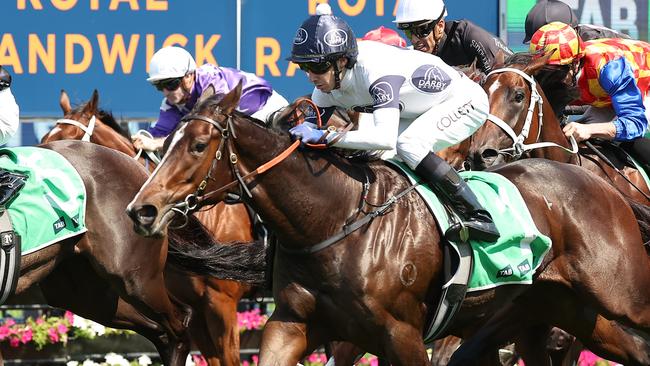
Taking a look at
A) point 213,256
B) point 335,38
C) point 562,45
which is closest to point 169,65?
point 213,256

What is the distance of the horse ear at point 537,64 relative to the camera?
6906 millimetres

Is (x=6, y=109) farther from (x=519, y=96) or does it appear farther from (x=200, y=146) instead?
(x=519, y=96)

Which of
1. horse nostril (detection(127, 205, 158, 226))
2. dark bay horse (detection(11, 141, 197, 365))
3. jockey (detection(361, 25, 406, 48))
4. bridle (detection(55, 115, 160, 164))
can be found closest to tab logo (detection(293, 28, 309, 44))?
horse nostril (detection(127, 205, 158, 226))

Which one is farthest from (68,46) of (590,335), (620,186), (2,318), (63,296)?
(590,335)

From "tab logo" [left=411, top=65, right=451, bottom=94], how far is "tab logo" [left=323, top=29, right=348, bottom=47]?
394mm

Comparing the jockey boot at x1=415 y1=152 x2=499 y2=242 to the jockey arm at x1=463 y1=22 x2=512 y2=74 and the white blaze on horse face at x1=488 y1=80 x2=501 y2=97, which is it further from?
the jockey arm at x1=463 y1=22 x2=512 y2=74

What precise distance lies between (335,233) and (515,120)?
181 cm

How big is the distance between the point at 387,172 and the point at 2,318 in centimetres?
442

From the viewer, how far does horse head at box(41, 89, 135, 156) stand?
26.1 ft

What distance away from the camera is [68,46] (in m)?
9.14

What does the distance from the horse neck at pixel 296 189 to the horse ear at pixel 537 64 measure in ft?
6.17

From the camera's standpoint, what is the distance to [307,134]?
522 centimetres

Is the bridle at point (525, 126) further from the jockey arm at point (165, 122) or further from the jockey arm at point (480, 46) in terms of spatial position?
the jockey arm at point (165, 122)

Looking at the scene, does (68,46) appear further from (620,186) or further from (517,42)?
(620,186)
